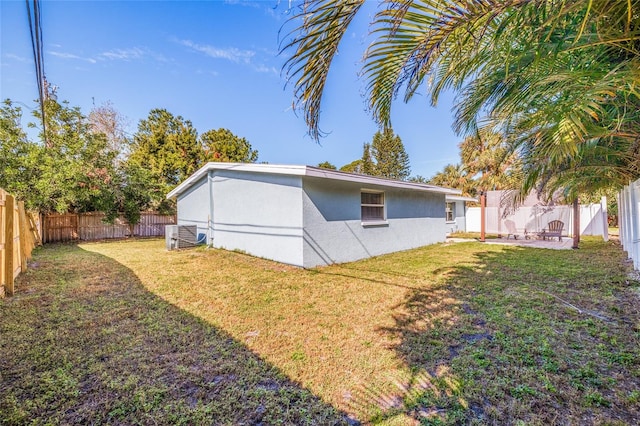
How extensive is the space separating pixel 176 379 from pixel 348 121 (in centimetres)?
313

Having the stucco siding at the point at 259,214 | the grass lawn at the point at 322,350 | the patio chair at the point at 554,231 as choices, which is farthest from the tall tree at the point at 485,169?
the grass lawn at the point at 322,350

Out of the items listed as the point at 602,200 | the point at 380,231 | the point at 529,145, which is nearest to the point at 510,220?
the point at 602,200

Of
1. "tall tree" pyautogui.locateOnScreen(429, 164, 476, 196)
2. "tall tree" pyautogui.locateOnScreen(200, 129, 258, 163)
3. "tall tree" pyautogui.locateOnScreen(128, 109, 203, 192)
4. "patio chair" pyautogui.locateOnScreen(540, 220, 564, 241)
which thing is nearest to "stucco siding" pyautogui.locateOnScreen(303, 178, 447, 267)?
"patio chair" pyautogui.locateOnScreen(540, 220, 564, 241)

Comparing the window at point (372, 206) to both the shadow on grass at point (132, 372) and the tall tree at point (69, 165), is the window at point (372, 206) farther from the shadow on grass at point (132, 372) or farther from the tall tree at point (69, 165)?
the tall tree at point (69, 165)

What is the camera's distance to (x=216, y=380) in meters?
2.57

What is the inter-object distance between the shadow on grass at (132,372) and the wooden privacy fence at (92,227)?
1106cm

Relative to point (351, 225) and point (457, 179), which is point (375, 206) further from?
point (457, 179)

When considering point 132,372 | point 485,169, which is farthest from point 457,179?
point 132,372

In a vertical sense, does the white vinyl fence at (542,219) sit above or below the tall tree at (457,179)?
below

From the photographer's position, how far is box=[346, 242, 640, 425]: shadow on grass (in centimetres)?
214

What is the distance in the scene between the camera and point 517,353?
116 inches

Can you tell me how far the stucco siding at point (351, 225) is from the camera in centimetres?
737

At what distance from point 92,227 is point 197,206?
650 cm

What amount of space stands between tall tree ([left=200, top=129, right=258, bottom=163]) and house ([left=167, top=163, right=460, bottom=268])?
10577 mm
